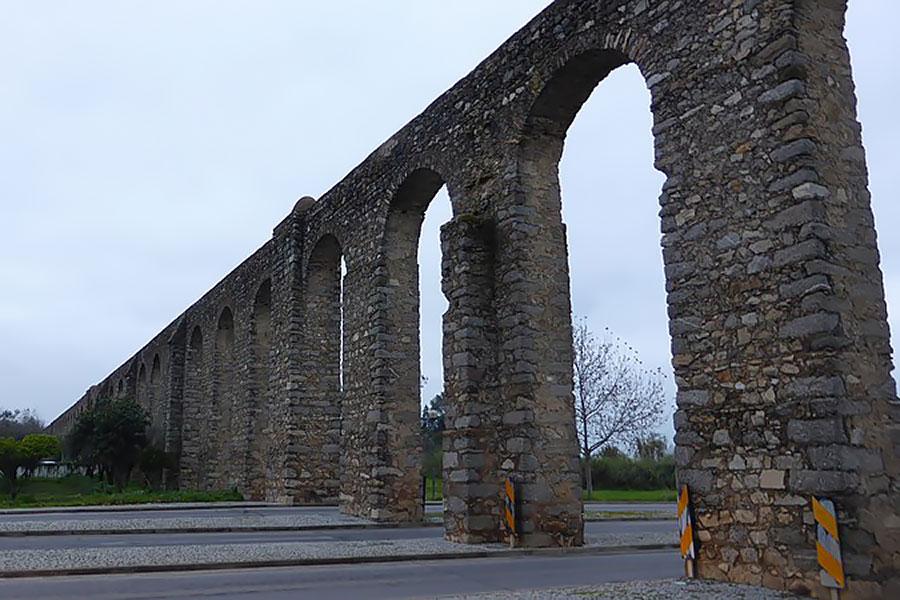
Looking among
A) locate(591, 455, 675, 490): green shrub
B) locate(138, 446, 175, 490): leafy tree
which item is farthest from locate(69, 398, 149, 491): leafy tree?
locate(591, 455, 675, 490): green shrub

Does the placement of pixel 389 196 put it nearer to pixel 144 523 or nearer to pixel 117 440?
pixel 144 523

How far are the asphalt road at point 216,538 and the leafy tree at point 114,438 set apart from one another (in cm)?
1658

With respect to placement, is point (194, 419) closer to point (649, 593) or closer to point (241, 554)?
point (241, 554)

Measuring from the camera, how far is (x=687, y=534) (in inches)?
311

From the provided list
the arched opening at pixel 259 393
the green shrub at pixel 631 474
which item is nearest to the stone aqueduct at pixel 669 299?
the arched opening at pixel 259 393

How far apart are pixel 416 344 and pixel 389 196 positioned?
9.17 feet

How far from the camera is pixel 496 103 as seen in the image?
1230 centimetres

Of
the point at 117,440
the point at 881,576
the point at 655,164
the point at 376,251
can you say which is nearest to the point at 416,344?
the point at 376,251

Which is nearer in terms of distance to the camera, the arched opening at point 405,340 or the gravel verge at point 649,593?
the gravel verge at point 649,593

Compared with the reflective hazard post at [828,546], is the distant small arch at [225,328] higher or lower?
higher

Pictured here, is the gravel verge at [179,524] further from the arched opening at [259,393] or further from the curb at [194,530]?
the arched opening at [259,393]

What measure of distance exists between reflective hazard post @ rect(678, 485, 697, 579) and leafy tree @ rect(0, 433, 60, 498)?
23505 mm

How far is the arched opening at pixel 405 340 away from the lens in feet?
48.7

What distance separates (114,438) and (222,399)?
491cm
